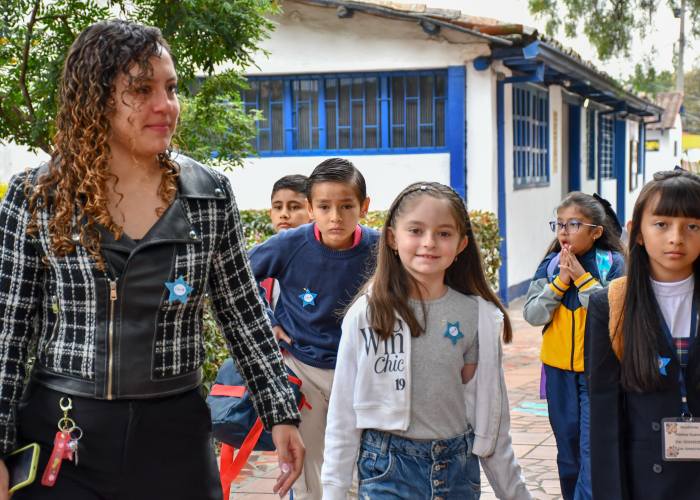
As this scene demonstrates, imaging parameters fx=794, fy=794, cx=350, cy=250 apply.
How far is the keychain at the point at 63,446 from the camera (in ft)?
6.34

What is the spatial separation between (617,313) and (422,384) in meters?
0.73

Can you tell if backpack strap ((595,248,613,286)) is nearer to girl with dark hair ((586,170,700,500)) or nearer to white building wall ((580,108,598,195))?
girl with dark hair ((586,170,700,500))

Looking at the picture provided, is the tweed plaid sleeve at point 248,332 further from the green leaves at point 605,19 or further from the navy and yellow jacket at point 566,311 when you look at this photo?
the green leaves at point 605,19

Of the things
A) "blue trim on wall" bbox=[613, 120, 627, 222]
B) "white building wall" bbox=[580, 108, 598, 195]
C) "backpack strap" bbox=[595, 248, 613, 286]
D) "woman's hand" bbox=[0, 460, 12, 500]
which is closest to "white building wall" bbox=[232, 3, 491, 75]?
"backpack strap" bbox=[595, 248, 613, 286]

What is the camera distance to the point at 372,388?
268 cm

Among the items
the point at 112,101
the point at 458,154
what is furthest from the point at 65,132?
the point at 458,154

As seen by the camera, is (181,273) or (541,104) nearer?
(181,273)

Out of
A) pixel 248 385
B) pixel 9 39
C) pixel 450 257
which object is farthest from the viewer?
pixel 9 39

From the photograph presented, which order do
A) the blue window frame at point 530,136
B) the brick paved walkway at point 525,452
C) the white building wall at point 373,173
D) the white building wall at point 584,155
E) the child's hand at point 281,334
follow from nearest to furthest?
the child's hand at point 281,334
the brick paved walkway at point 525,452
the white building wall at point 373,173
the blue window frame at point 530,136
the white building wall at point 584,155

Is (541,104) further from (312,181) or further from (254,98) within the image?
(312,181)

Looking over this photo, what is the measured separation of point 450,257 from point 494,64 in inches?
311

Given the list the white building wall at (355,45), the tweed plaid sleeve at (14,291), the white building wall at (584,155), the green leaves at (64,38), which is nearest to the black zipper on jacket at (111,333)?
the tweed plaid sleeve at (14,291)

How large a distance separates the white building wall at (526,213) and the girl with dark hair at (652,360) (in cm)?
834

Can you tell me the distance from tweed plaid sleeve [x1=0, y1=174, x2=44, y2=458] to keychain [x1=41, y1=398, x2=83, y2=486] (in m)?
0.11
